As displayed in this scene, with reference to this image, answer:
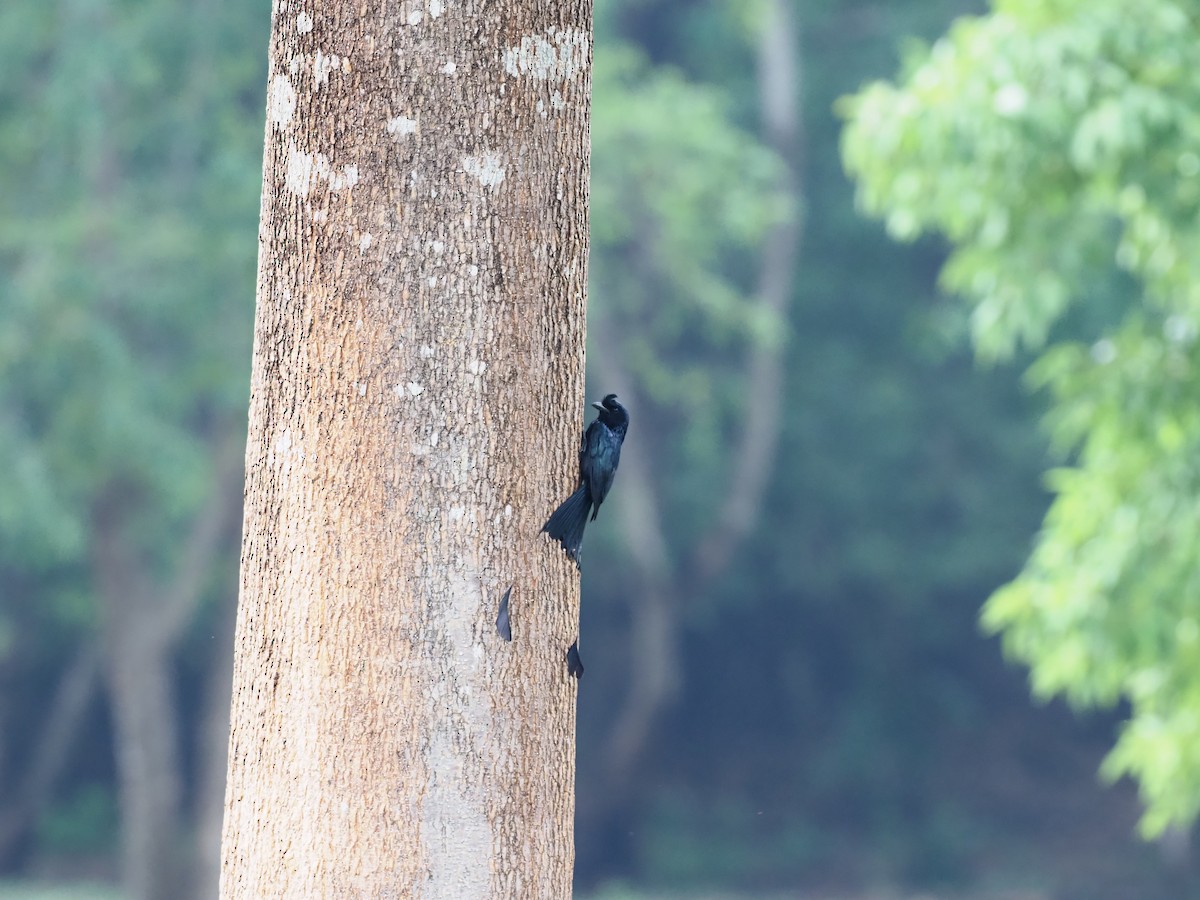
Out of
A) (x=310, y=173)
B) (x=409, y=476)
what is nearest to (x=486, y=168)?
(x=310, y=173)

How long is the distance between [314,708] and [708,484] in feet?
56.2

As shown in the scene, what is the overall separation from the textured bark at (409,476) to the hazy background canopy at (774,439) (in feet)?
10.1

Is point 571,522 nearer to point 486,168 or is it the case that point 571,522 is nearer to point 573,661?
point 573,661

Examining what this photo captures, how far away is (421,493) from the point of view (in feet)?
6.14

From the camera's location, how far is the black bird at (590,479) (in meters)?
1.96

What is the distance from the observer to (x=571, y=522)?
1966 mm

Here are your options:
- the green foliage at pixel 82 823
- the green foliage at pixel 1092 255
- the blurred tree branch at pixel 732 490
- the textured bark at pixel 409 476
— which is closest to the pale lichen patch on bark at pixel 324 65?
the textured bark at pixel 409 476

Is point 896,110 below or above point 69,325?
below

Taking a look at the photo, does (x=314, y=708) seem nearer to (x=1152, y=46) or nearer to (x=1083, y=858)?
(x=1152, y=46)

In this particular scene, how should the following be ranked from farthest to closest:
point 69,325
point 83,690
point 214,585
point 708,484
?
point 708,484
point 83,690
point 214,585
point 69,325

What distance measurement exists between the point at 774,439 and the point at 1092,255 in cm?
1243

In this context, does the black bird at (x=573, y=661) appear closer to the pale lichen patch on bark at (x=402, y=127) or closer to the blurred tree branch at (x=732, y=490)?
the pale lichen patch on bark at (x=402, y=127)

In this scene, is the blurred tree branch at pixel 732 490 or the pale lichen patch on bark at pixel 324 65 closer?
the pale lichen patch on bark at pixel 324 65

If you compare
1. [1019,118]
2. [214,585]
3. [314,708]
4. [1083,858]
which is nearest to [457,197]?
[314,708]
